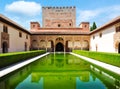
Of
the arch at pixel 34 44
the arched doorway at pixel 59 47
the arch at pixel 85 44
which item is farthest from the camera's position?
the arched doorway at pixel 59 47

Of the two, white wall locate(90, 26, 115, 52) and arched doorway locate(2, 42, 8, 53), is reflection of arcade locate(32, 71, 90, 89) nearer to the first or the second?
arched doorway locate(2, 42, 8, 53)

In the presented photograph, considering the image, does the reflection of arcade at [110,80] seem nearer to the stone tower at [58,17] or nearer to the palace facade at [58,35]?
the palace facade at [58,35]

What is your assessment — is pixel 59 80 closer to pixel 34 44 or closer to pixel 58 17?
pixel 34 44

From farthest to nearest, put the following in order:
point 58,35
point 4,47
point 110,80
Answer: point 58,35, point 4,47, point 110,80

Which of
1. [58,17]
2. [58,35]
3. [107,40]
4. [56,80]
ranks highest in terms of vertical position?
[58,17]

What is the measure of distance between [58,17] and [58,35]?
11.1 metres

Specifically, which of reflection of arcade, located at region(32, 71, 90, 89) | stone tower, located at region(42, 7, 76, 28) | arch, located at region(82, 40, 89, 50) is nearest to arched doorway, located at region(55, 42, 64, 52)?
arch, located at region(82, 40, 89, 50)

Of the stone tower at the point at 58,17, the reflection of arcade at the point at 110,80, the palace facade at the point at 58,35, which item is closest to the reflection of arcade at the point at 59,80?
the reflection of arcade at the point at 110,80

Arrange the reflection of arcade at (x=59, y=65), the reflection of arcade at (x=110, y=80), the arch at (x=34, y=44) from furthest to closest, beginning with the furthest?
1. the arch at (x=34, y=44)
2. the reflection of arcade at (x=59, y=65)
3. the reflection of arcade at (x=110, y=80)

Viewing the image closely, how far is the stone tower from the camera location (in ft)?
158

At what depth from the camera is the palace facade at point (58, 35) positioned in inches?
787

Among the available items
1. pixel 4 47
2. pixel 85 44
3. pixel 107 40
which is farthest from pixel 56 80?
pixel 85 44

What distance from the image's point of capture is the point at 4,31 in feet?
63.1

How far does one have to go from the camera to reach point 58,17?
158 ft
